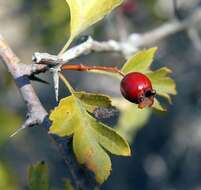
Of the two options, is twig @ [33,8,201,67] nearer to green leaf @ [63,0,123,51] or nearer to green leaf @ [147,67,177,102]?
green leaf @ [63,0,123,51]

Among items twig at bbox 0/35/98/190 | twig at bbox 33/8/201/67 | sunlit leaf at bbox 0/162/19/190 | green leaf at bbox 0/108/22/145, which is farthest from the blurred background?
twig at bbox 0/35/98/190

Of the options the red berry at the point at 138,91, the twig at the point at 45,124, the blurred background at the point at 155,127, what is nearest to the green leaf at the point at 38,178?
the twig at the point at 45,124

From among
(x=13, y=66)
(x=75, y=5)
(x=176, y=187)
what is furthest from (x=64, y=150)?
(x=176, y=187)

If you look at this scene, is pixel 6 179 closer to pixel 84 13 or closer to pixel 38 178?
pixel 38 178

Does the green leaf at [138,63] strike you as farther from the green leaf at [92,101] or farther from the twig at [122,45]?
the green leaf at [92,101]

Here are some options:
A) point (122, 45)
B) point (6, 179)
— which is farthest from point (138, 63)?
point (122, 45)
